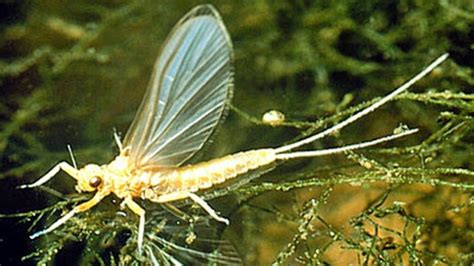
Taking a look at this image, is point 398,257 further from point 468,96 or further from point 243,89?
point 243,89

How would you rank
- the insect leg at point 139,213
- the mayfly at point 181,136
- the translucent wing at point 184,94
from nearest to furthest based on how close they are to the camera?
the insect leg at point 139,213 → the mayfly at point 181,136 → the translucent wing at point 184,94

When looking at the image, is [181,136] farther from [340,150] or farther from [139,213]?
[340,150]

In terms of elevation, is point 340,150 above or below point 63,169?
below

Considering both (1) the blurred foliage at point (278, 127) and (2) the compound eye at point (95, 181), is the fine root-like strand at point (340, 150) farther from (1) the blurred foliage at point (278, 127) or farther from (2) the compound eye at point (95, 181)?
(2) the compound eye at point (95, 181)

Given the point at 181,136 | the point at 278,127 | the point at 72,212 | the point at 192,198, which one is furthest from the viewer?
the point at 278,127

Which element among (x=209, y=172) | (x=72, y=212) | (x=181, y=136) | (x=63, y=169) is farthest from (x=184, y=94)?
(x=72, y=212)

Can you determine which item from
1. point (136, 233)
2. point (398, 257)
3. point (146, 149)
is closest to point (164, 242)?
point (136, 233)

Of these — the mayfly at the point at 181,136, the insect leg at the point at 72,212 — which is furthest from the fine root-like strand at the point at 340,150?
the insect leg at the point at 72,212
